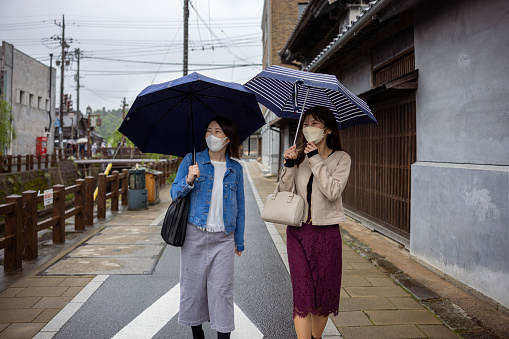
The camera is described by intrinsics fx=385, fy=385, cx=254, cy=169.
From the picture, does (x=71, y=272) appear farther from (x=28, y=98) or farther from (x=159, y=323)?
(x=28, y=98)

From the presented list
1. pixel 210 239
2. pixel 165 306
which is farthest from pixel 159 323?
pixel 210 239

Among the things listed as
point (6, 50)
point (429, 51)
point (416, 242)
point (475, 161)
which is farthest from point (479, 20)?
point (6, 50)

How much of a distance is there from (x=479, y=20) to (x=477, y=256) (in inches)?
106

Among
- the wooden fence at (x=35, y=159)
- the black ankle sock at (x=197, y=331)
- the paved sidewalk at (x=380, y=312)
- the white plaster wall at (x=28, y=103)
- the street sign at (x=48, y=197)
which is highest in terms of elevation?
the white plaster wall at (x=28, y=103)

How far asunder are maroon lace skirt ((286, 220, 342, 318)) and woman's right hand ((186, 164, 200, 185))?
815 mm

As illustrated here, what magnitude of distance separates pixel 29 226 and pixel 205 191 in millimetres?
4218

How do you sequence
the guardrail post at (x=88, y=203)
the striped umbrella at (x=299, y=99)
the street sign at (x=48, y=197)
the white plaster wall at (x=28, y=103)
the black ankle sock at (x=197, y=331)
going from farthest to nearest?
the white plaster wall at (x=28, y=103) < the guardrail post at (x=88, y=203) < the street sign at (x=48, y=197) < the striped umbrella at (x=299, y=99) < the black ankle sock at (x=197, y=331)

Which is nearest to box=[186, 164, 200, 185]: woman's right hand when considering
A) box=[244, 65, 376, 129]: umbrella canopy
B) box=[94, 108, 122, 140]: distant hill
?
box=[244, 65, 376, 129]: umbrella canopy

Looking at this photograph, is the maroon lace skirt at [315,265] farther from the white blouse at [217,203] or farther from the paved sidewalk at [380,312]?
the paved sidewalk at [380,312]

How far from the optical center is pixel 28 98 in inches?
1353

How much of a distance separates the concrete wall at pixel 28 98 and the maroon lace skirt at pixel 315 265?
3316 cm

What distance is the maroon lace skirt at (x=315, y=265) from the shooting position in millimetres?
2781

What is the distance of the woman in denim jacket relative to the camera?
290 cm

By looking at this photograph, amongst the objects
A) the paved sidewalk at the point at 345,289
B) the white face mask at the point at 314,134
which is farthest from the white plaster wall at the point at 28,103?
the white face mask at the point at 314,134
